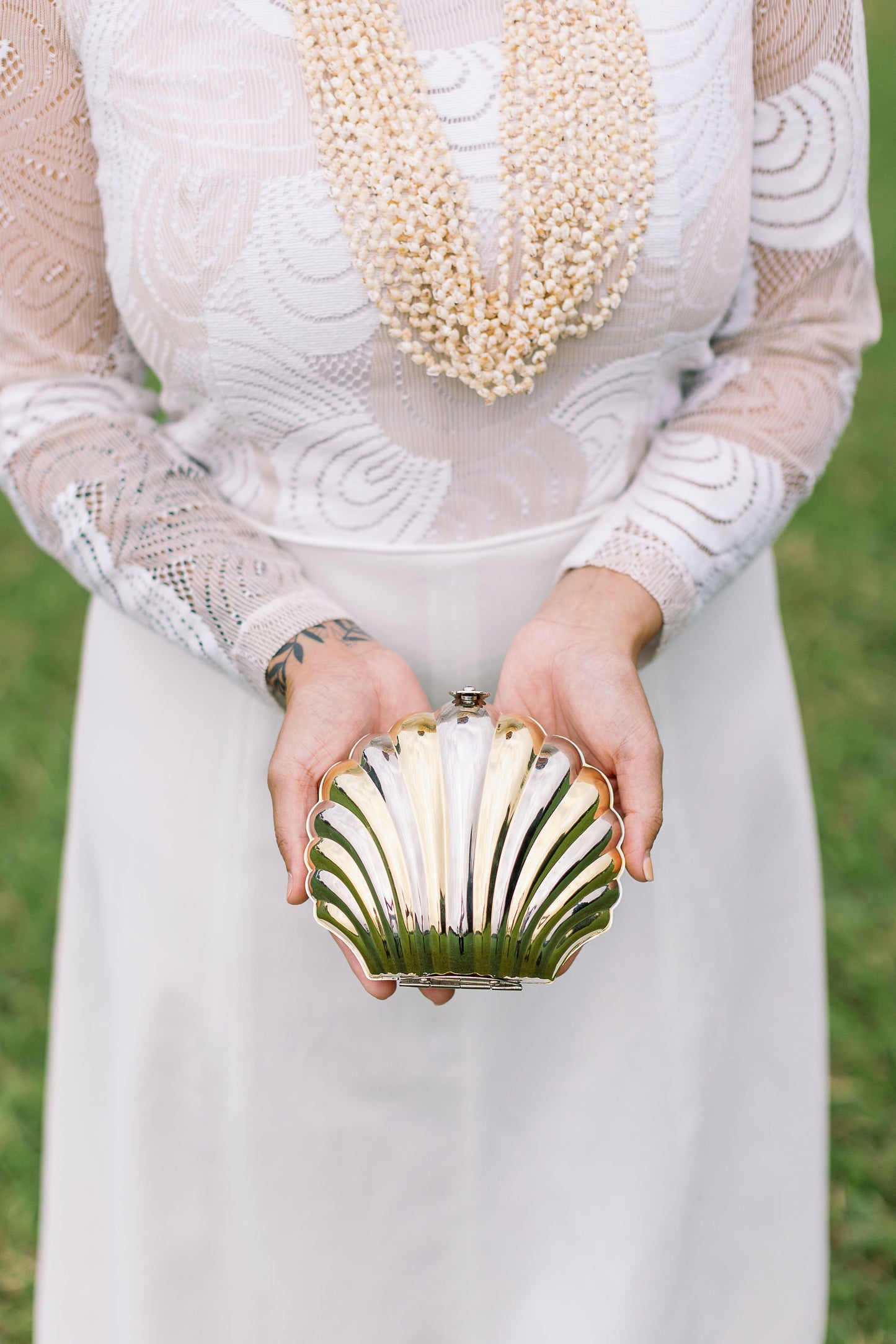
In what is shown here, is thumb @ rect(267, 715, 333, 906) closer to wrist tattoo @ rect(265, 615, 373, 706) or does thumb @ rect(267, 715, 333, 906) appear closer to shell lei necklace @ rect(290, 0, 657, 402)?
wrist tattoo @ rect(265, 615, 373, 706)

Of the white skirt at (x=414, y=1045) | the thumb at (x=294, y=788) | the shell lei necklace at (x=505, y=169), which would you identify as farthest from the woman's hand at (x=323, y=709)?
the shell lei necklace at (x=505, y=169)

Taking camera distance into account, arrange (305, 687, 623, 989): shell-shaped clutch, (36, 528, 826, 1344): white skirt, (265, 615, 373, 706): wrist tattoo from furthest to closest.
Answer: (36, 528, 826, 1344): white skirt → (265, 615, 373, 706): wrist tattoo → (305, 687, 623, 989): shell-shaped clutch

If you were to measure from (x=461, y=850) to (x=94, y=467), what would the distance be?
46 cm

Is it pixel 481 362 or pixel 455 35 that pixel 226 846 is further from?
pixel 455 35

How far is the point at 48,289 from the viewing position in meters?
1.04

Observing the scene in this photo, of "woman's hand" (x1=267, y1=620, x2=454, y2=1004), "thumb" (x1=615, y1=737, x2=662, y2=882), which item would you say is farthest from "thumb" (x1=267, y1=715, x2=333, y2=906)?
"thumb" (x1=615, y1=737, x2=662, y2=882)

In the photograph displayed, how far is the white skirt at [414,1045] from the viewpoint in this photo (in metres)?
1.19

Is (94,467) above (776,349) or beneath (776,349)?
beneath

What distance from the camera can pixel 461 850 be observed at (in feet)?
2.85

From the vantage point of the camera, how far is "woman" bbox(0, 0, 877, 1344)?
933 millimetres

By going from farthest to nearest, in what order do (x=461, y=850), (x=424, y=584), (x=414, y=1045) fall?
1. (x=414, y=1045)
2. (x=424, y=584)
3. (x=461, y=850)

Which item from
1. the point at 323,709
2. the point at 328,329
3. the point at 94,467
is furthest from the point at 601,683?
the point at 94,467

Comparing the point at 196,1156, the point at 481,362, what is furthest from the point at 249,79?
the point at 196,1156

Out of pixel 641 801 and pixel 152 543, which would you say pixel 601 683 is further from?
pixel 152 543
